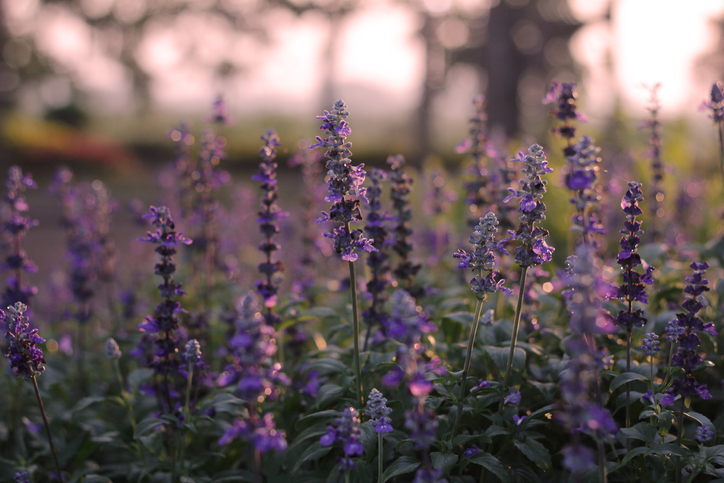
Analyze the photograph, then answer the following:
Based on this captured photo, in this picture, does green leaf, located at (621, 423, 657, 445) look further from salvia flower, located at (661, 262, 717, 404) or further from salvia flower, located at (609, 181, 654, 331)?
salvia flower, located at (609, 181, 654, 331)

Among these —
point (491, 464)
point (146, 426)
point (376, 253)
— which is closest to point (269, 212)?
point (376, 253)

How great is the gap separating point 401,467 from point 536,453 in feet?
2.29

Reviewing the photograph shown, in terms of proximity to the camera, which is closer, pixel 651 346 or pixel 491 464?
pixel 491 464

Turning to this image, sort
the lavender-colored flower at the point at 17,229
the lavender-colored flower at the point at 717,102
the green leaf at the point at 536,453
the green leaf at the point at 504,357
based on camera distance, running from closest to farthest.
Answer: the green leaf at the point at 536,453
the green leaf at the point at 504,357
the lavender-colored flower at the point at 717,102
the lavender-colored flower at the point at 17,229

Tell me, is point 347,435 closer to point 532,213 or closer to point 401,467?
point 401,467

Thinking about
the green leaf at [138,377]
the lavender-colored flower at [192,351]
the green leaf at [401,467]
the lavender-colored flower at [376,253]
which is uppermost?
the lavender-colored flower at [376,253]

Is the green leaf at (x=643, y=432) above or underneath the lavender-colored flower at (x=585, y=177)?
underneath

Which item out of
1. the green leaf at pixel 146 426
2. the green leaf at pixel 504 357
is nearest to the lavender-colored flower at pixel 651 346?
the green leaf at pixel 504 357

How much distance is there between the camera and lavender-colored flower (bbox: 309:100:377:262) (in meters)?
2.73

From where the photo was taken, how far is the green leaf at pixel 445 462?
2586 millimetres

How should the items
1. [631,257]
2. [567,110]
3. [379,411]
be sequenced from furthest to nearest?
[567,110] → [631,257] → [379,411]

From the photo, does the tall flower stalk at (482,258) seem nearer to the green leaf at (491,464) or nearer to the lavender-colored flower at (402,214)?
the green leaf at (491,464)

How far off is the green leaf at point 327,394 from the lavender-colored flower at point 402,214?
0.99 meters

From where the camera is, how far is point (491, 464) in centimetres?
269
